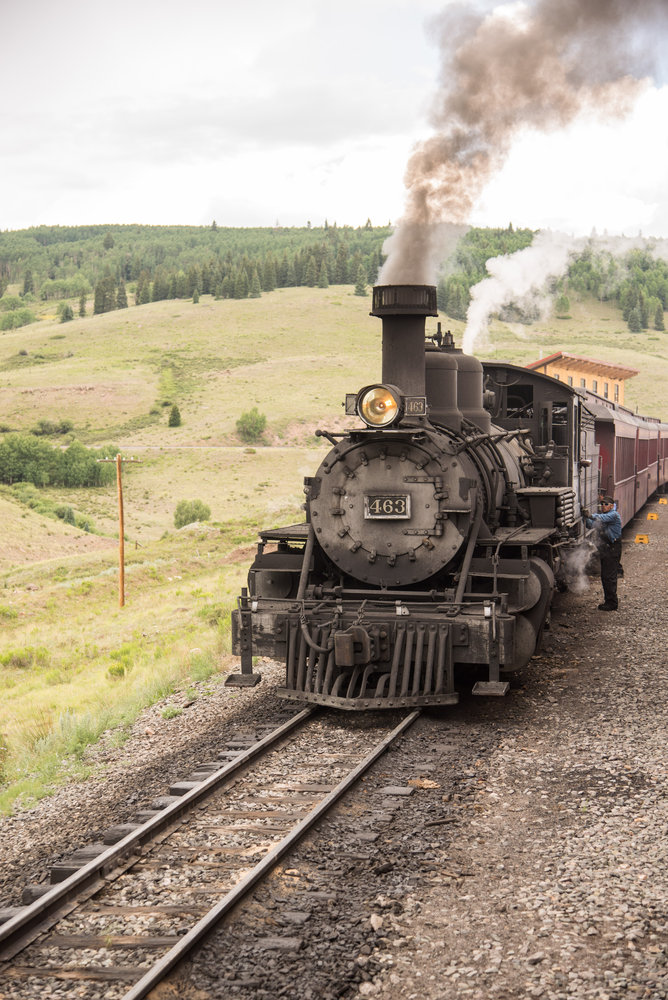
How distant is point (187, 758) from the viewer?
8727mm

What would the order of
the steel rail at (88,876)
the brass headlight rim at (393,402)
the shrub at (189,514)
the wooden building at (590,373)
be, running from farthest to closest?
the wooden building at (590,373) < the shrub at (189,514) < the brass headlight rim at (393,402) < the steel rail at (88,876)

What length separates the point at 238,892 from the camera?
555cm

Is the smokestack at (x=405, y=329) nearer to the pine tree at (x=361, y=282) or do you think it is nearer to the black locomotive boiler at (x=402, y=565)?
the black locomotive boiler at (x=402, y=565)

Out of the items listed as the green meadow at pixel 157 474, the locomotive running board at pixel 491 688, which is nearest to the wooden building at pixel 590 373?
the green meadow at pixel 157 474

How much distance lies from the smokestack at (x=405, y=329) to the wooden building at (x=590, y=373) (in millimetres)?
47675

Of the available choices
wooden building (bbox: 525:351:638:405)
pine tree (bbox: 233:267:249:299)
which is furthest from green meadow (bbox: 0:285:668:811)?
wooden building (bbox: 525:351:638:405)

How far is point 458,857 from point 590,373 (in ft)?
197

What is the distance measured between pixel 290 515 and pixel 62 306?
425ft

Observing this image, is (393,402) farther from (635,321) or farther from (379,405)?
(635,321)

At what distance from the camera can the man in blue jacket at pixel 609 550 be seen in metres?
14.8

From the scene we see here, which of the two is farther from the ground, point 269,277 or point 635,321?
point 269,277

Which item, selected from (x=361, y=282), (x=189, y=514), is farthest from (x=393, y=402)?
(x=361, y=282)

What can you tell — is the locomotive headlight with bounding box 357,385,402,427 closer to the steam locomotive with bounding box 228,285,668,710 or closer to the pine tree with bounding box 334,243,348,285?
the steam locomotive with bounding box 228,285,668,710

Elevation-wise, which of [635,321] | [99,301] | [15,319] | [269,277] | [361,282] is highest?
[269,277]
